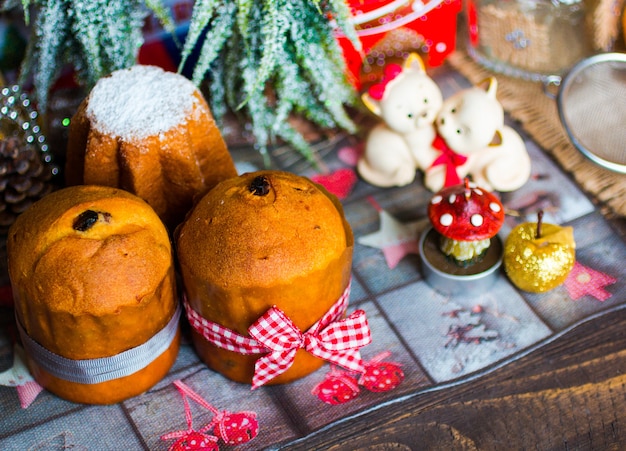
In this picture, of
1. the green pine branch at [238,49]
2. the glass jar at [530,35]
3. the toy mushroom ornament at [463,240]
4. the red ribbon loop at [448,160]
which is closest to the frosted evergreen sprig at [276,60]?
the green pine branch at [238,49]

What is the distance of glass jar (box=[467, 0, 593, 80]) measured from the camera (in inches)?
56.9

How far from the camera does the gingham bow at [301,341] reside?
885 millimetres

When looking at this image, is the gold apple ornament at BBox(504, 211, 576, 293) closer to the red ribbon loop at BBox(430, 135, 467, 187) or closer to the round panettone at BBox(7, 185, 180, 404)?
the red ribbon loop at BBox(430, 135, 467, 187)

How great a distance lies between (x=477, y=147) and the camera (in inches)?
45.0

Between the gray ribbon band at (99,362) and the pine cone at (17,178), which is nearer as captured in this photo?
the gray ribbon band at (99,362)

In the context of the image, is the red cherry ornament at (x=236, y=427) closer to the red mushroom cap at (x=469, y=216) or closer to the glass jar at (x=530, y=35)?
the red mushroom cap at (x=469, y=216)

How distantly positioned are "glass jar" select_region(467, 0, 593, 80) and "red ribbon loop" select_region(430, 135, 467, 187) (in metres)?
0.35

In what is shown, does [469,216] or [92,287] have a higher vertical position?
[92,287]

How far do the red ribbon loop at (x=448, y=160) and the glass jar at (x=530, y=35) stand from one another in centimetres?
35

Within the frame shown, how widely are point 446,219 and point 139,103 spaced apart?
17.2 inches

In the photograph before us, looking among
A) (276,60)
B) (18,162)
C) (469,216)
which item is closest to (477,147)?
(469,216)

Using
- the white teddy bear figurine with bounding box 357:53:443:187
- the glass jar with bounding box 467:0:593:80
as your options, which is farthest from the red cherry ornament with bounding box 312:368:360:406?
the glass jar with bounding box 467:0:593:80

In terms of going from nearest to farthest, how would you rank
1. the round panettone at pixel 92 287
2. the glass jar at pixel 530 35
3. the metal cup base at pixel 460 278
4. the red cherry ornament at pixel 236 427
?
the round panettone at pixel 92 287 → the red cherry ornament at pixel 236 427 → the metal cup base at pixel 460 278 → the glass jar at pixel 530 35

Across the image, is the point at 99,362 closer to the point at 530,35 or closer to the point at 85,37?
the point at 85,37
